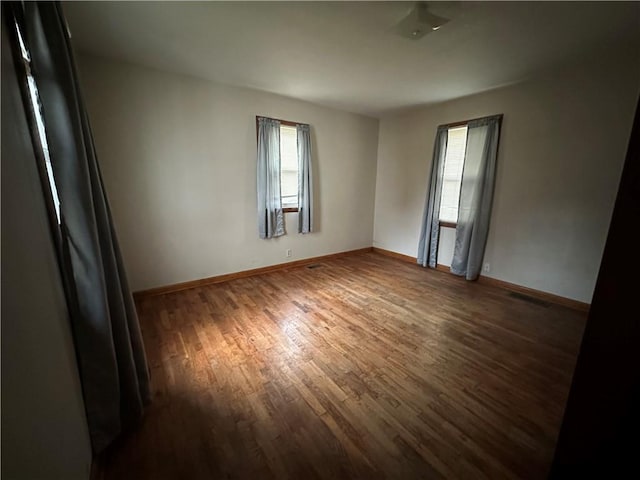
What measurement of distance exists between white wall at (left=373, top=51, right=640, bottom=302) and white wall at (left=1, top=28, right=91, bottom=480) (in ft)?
13.5

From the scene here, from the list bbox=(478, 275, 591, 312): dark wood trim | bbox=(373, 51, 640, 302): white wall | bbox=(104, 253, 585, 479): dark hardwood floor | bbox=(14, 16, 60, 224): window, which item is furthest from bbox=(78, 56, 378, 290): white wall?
bbox=(478, 275, 591, 312): dark wood trim

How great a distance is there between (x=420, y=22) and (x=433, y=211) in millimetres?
2645

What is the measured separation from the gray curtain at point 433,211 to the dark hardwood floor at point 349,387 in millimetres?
1211

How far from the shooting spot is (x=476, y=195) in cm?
339

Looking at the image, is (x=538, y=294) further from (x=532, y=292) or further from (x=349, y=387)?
(x=349, y=387)

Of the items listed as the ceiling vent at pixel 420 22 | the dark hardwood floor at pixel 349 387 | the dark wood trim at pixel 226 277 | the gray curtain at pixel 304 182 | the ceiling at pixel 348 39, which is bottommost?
the dark hardwood floor at pixel 349 387

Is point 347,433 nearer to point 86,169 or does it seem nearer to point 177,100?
point 86,169

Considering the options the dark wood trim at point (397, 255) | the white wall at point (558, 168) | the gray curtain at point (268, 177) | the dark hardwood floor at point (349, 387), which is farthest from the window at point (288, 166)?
the white wall at point (558, 168)

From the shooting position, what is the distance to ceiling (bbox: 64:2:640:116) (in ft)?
5.73

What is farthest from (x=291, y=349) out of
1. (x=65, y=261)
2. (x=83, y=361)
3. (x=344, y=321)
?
(x=65, y=261)

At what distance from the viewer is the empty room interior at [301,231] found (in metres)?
0.99

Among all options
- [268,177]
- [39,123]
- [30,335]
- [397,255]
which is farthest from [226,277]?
[397,255]

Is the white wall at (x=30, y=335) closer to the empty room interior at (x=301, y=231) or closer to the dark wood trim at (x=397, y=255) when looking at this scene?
the empty room interior at (x=301, y=231)

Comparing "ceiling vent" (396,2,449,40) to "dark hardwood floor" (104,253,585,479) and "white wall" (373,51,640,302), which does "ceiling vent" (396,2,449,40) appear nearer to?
"white wall" (373,51,640,302)
